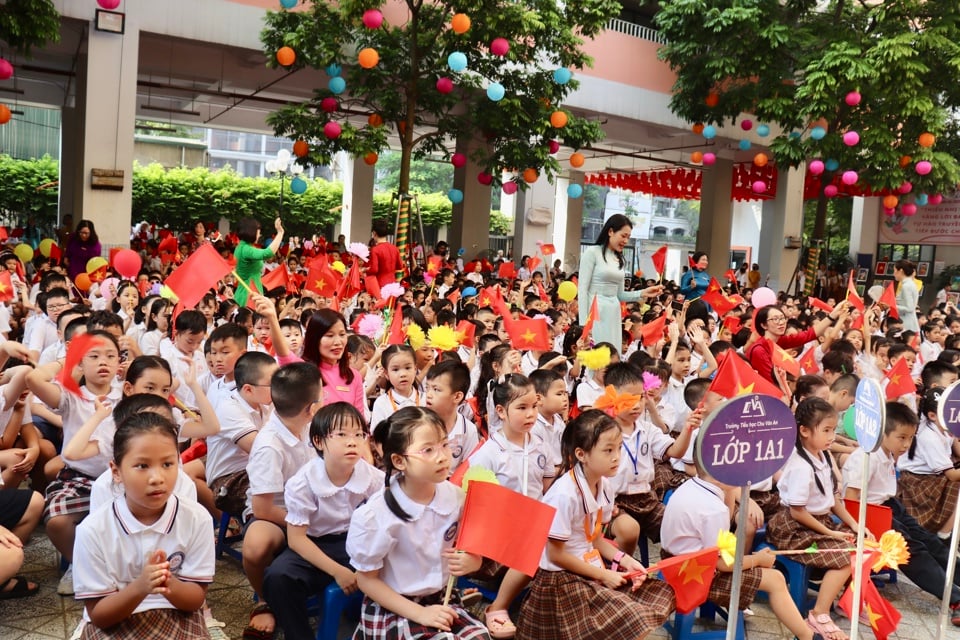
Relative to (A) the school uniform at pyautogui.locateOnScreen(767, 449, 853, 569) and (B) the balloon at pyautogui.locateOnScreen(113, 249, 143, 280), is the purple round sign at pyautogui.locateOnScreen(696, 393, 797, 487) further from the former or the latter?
(B) the balloon at pyautogui.locateOnScreen(113, 249, 143, 280)

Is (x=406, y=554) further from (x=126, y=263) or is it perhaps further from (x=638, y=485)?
(x=126, y=263)

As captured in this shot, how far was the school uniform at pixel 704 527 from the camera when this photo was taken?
2.98m

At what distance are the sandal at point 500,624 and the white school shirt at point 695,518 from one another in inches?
24.6

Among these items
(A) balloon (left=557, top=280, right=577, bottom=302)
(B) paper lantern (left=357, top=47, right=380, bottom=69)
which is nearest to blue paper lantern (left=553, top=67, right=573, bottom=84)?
(B) paper lantern (left=357, top=47, right=380, bottom=69)

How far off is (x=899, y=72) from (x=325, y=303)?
961 cm

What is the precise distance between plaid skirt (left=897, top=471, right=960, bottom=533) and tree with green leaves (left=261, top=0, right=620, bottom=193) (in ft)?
23.8

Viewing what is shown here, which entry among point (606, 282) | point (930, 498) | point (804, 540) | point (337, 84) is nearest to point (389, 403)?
point (804, 540)

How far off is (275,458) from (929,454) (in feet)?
10.3

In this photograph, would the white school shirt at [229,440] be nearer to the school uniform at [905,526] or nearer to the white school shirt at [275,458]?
the white school shirt at [275,458]

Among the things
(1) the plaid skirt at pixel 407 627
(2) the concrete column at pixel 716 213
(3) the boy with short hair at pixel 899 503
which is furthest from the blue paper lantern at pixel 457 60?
(2) the concrete column at pixel 716 213

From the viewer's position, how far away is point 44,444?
3707mm

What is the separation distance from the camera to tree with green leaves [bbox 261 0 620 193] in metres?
10.2

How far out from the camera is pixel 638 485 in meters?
3.77

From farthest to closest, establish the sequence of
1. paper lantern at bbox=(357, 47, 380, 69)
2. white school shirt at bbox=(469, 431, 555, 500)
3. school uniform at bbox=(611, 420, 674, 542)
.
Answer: paper lantern at bbox=(357, 47, 380, 69), school uniform at bbox=(611, 420, 674, 542), white school shirt at bbox=(469, 431, 555, 500)
